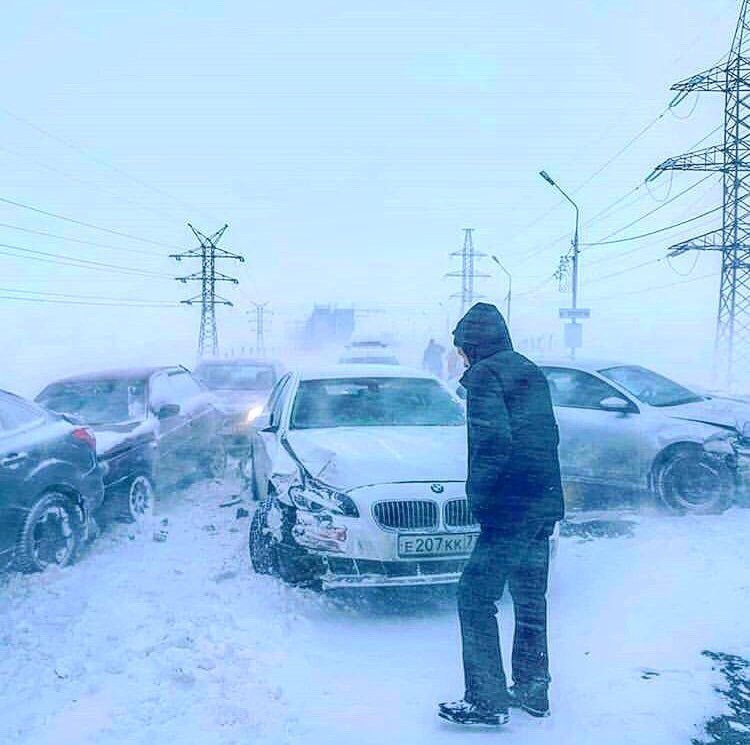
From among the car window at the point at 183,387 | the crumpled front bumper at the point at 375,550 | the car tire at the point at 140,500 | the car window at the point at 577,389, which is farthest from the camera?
the car window at the point at 183,387

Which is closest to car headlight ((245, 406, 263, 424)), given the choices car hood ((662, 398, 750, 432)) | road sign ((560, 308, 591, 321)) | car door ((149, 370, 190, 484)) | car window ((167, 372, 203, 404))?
car window ((167, 372, 203, 404))

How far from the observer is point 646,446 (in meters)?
7.15

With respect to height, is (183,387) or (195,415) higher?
(183,387)

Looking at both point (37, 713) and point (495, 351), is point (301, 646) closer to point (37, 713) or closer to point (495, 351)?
point (37, 713)

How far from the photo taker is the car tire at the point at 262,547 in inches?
185

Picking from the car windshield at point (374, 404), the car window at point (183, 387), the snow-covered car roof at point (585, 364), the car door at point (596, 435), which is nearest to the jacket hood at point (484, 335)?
the car windshield at point (374, 404)

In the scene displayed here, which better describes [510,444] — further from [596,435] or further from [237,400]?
[237,400]

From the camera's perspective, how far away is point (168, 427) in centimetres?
773

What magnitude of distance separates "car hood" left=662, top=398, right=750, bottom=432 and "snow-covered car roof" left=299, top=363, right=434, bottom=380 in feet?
9.60

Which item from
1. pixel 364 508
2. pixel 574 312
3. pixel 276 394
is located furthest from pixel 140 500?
pixel 574 312

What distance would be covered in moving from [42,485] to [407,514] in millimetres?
2821

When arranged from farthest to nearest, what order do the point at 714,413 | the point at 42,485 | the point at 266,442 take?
the point at 714,413 < the point at 266,442 < the point at 42,485

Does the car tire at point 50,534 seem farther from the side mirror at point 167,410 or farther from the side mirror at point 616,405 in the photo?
the side mirror at point 616,405

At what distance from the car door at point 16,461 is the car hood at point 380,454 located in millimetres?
1923
